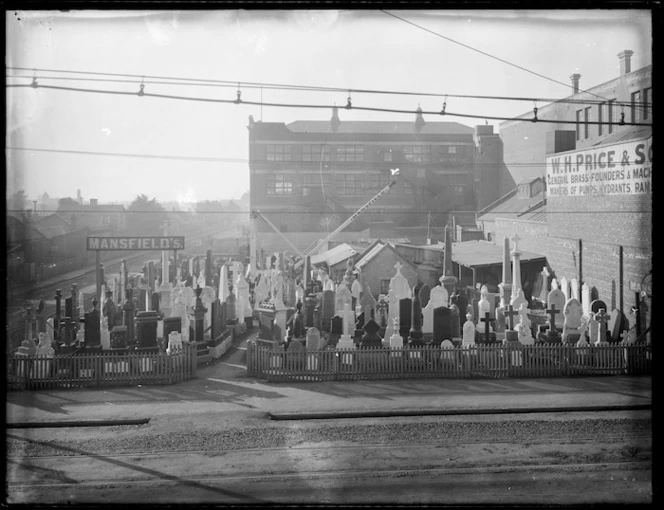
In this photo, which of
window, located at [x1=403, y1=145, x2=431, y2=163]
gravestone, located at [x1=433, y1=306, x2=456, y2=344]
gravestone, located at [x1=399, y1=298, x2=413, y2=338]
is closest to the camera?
gravestone, located at [x1=433, y1=306, x2=456, y2=344]

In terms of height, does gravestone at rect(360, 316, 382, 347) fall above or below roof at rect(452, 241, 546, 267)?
below

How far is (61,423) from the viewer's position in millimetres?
8539

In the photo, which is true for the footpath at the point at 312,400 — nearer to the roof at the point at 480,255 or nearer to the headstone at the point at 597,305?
the headstone at the point at 597,305

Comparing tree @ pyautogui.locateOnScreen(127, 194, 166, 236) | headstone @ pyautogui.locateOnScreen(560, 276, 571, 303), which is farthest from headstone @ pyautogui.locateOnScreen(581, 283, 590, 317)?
tree @ pyautogui.locateOnScreen(127, 194, 166, 236)

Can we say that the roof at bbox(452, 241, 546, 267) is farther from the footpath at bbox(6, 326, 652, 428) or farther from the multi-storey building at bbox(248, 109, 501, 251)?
the multi-storey building at bbox(248, 109, 501, 251)

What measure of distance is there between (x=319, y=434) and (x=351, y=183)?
3127cm

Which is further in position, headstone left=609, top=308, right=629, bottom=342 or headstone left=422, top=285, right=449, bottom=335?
headstone left=422, top=285, right=449, bottom=335

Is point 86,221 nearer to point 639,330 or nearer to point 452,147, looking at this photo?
point 639,330

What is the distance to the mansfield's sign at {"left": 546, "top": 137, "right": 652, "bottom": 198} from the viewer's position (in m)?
13.7

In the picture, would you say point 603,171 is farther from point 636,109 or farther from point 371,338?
point 371,338

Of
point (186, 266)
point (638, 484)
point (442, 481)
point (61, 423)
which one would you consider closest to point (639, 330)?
point (638, 484)

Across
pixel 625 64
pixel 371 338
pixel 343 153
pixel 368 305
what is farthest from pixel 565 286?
pixel 343 153

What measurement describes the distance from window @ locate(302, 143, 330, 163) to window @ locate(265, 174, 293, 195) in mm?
1964

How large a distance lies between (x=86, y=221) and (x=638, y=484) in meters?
23.8
